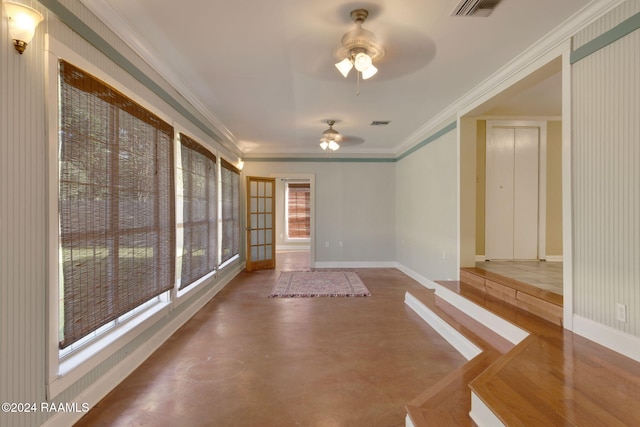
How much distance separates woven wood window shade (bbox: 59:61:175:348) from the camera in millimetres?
1777

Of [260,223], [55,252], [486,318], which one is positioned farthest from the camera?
[260,223]

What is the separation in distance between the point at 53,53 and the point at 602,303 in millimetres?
3751

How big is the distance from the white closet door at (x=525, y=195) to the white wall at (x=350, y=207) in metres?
2.71

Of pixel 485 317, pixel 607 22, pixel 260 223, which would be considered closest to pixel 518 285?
pixel 485 317

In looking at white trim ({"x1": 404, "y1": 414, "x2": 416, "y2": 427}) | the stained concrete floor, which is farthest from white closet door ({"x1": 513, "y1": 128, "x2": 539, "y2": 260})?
white trim ({"x1": 404, "y1": 414, "x2": 416, "y2": 427})

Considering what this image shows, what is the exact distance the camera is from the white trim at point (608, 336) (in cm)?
190

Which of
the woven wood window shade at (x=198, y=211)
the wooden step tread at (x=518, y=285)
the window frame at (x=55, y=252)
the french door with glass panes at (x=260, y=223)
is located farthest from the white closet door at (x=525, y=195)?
the window frame at (x=55, y=252)

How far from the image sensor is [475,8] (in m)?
2.05

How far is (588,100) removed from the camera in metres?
2.20

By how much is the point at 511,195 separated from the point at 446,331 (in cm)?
262

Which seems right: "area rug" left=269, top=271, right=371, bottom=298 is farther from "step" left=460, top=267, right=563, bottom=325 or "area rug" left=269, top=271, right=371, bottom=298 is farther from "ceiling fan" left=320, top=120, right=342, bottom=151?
"ceiling fan" left=320, top=120, right=342, bottom=151

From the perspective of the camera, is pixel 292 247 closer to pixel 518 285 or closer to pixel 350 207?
pixel 350 207

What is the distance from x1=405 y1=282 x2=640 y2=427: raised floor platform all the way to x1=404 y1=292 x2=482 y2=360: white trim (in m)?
0.05

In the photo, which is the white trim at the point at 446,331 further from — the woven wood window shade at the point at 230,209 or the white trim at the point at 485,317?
the woven wood window shade at the point at 230,209
